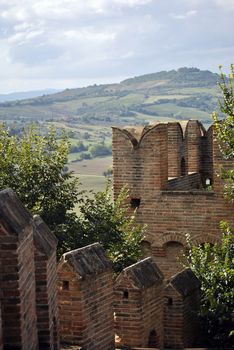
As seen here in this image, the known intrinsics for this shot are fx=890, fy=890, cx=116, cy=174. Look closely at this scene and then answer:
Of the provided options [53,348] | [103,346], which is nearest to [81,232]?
[103,346]

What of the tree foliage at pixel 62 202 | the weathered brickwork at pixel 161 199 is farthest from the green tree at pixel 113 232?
the weathered brickwork at pixel 161 199

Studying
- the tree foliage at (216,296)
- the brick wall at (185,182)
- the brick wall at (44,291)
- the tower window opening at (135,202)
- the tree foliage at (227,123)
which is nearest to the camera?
the brick wall at (44,291)

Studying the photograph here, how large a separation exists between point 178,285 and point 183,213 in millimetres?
5201

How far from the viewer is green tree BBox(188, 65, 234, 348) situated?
15.6m

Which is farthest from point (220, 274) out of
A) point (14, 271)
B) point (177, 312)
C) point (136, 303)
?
point (14, 271)

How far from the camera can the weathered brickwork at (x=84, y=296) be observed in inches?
440

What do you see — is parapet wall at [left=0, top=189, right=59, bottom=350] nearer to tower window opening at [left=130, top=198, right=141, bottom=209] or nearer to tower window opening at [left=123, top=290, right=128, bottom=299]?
tower window opening at [left=123, top=290, right=128, bottom=299]

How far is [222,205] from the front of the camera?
64.2 ft

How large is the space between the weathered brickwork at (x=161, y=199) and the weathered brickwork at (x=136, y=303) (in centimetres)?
615

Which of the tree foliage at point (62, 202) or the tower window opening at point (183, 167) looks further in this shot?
the tower window opening at point (183, 167)

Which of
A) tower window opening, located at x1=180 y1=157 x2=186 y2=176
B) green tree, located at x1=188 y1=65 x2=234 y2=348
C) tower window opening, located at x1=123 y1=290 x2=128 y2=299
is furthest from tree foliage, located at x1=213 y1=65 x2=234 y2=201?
tower window opening, located at x1=123 y1=290 x2=128 y2=299

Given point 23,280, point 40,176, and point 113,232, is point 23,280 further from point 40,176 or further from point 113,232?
point 40,176

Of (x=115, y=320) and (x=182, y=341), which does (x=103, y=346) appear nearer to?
(x=115, y=320)

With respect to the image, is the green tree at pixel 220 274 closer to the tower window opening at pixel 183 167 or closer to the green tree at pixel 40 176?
the tower window opening at pixel 183 167
